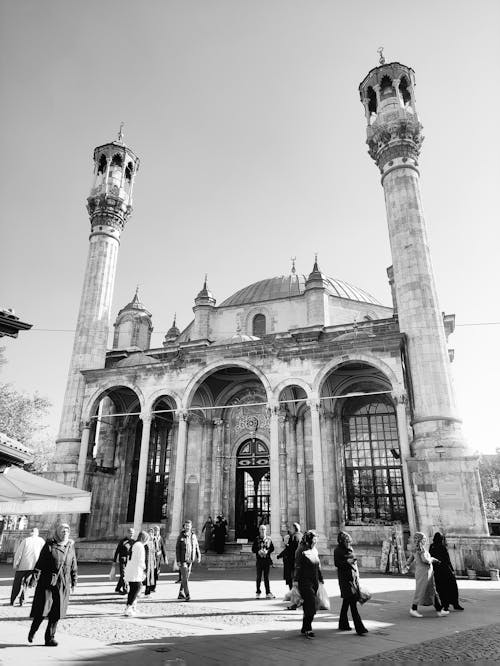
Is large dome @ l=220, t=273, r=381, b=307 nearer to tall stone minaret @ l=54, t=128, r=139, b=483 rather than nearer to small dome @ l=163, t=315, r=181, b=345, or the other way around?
small dome @ l=163, t=315, r=181, b=345

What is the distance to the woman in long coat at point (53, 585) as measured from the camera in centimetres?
552

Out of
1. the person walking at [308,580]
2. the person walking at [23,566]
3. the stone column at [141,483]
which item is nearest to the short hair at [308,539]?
the person walking at [308,580]

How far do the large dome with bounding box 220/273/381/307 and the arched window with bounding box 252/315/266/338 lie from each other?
97 centimetres

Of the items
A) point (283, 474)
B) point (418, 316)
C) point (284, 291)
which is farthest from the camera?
point (284, 291)

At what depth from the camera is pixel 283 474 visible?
20.5m

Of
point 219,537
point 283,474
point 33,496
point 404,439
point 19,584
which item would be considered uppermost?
point 404,439

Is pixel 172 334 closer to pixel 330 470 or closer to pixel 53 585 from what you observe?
pixel 330 470

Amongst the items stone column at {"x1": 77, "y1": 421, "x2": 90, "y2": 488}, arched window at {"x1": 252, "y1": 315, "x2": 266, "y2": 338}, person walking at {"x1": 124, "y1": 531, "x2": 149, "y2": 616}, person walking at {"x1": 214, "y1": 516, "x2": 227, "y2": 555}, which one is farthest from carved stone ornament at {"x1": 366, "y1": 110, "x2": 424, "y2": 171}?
person walking at {"x1": 124, "y1": 531, "x2": 149, "y2": 616}

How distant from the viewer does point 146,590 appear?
939cm

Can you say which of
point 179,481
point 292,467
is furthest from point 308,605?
point 292,467

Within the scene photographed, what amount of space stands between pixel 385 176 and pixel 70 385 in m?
17.4

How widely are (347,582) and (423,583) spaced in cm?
232

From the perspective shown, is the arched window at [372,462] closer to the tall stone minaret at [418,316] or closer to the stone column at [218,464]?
the tall stone minaret at [418,316]

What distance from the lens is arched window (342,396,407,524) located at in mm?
19500
